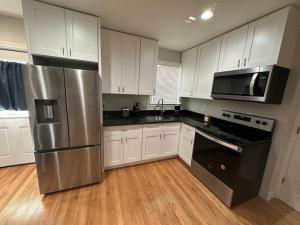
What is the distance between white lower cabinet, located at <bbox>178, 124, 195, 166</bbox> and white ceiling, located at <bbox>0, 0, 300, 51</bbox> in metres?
1.71

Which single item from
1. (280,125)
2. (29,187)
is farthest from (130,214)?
(280,125)

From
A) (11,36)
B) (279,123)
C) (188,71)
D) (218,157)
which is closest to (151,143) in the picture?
(218,157)

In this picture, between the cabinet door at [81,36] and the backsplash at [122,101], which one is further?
the backsplash at [122,101]

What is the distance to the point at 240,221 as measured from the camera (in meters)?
1.60

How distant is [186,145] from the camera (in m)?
2.66

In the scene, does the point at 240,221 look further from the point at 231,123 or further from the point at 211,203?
the point at 231,123

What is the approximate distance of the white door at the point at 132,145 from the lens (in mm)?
2404

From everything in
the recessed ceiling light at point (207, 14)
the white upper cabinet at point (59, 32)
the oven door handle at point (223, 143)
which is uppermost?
the recessed ceiling light at point (207, 14)

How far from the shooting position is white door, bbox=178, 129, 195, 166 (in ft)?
8.23

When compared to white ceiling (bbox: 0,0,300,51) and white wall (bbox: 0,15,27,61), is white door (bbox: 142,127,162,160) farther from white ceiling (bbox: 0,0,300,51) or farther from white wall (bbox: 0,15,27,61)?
white wall (bbox: 0,15,27,61)

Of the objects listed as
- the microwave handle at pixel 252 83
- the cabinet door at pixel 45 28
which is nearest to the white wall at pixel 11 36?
the cabinet door at pixel 45 28

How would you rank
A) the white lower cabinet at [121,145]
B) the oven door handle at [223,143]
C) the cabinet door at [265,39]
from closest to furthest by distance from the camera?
the cabinet door at [265,39] → the oven door handle at [223,143] → the white lower cabinet at [121,145]

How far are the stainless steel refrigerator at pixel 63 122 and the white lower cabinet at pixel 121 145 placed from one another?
31cm

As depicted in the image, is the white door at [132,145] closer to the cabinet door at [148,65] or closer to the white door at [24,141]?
the cabinet door at [148,65]
